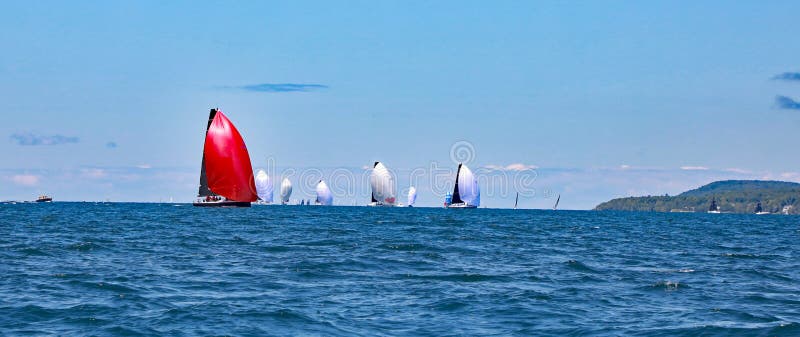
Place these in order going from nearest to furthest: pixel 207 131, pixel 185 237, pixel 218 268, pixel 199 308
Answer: pixel 199 308 < pixel 218 268 < pixel 185 237 < pixel 207 131

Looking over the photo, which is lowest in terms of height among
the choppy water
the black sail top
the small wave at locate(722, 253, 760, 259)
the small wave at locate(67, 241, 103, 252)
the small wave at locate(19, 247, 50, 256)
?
the choppy water

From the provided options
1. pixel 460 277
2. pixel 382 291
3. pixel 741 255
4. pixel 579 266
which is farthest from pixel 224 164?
pixel 382 291

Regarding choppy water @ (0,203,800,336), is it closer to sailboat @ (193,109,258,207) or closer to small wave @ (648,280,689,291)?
small wave @ (648,280,689,291)

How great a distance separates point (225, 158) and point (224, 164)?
0.73 metres

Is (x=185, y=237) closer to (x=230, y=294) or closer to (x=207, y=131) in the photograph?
(x=230, y=294)

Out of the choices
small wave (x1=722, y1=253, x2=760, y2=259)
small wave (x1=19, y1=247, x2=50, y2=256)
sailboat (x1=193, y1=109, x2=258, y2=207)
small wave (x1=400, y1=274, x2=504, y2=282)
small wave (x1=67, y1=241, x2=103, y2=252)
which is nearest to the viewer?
small wave (x1=400, y1=274, x2=504, y2=282)

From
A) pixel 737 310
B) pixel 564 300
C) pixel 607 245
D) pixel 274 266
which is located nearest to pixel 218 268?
pixel 274 266

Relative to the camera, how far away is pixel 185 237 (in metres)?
49.7

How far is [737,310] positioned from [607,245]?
28700mm

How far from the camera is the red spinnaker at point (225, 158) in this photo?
10562cm

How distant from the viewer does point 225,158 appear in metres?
106

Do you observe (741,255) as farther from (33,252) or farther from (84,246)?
(33,252)

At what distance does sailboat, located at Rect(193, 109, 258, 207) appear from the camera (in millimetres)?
105625

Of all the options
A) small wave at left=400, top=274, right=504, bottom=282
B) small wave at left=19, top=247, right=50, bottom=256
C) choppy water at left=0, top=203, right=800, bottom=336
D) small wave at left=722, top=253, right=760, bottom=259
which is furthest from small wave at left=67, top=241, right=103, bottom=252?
small wave at left=722, top=253, right=760, bottom=259
